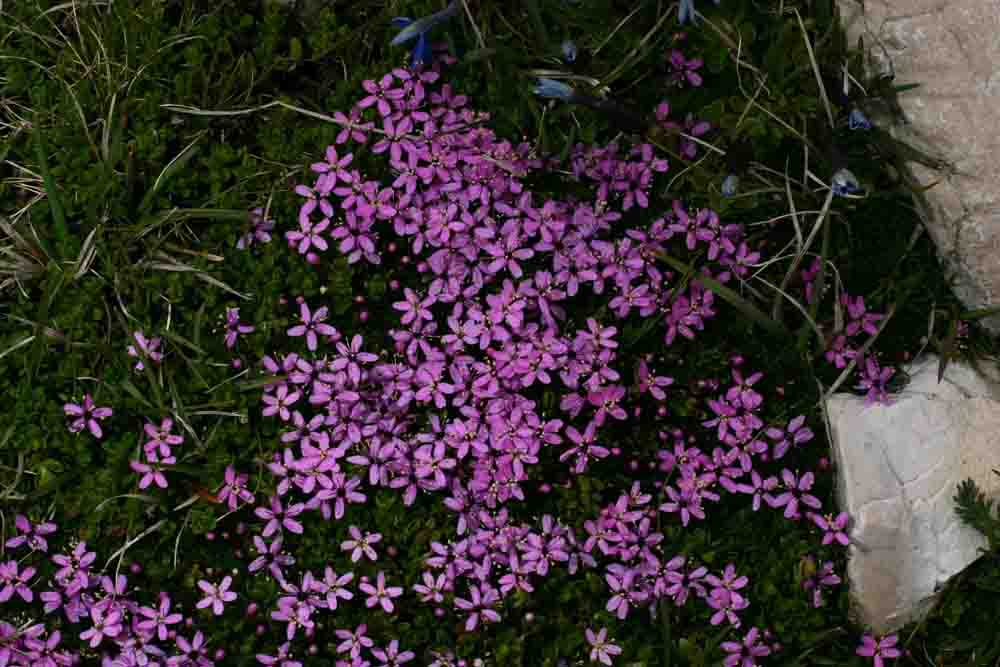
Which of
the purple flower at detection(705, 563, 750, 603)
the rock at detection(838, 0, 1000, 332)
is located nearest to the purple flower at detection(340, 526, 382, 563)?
the purple flower at detection(705, 563, 750, 603)

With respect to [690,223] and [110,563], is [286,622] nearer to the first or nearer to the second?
[110,563]

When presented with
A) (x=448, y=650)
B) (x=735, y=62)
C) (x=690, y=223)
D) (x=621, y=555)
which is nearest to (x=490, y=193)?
(x=690, y=223)

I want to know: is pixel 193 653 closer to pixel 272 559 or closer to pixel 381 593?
pixel 272 559

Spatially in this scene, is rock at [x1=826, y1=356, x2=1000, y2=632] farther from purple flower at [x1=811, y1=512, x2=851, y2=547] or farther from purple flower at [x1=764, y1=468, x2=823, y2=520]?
purple flower at [x1=764, y1=468, x2=823, y2=520]

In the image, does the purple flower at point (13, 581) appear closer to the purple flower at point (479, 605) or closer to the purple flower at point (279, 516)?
the purple flower at point (279, 516)

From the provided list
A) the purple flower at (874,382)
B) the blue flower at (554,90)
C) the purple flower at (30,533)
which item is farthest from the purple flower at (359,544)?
the purple flower at (874,382)

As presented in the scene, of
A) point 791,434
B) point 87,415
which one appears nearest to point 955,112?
point 791,434
